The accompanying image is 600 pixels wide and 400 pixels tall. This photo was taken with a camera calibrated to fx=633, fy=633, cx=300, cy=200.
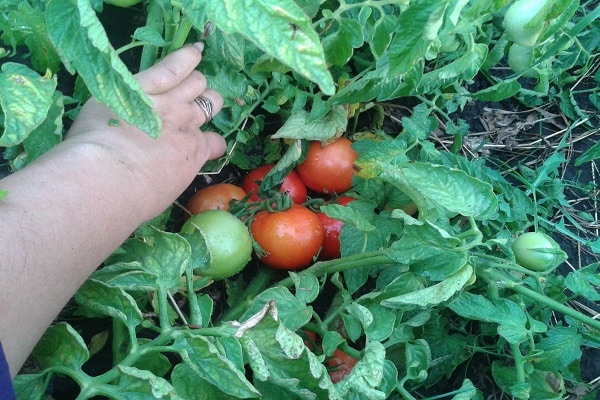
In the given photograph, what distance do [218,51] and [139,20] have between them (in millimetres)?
349

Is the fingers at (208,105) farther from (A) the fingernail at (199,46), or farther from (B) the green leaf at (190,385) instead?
(B) the green leaf at (190,385)

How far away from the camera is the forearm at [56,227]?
76 centimetres

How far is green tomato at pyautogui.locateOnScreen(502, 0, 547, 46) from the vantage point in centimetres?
96

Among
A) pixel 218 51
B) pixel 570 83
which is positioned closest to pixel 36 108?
pixel 218 51

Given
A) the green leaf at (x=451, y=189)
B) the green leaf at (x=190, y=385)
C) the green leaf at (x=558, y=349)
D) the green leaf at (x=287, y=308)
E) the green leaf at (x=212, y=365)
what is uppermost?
the green leaf at (x=451, y=189)

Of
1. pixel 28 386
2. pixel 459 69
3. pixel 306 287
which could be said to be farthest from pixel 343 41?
pixel 28 386

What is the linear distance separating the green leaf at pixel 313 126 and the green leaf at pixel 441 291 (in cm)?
42

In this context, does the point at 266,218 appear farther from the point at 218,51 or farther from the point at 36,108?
the point at 36,108

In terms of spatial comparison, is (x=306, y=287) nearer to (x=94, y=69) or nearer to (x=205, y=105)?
(x=205, y=105)

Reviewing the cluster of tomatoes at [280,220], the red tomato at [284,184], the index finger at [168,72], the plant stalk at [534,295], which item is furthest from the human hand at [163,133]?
the plant stalk at [534,295]

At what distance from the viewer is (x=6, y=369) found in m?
0.68

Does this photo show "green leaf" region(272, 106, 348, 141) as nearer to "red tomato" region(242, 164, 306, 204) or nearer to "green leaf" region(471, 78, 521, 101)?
"red tomato" region(242, 164, 306, 204)

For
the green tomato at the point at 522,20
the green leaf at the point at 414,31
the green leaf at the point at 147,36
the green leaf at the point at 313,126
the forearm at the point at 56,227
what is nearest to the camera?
the green leaf at the point at 414,31

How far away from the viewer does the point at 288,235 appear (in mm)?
1170
